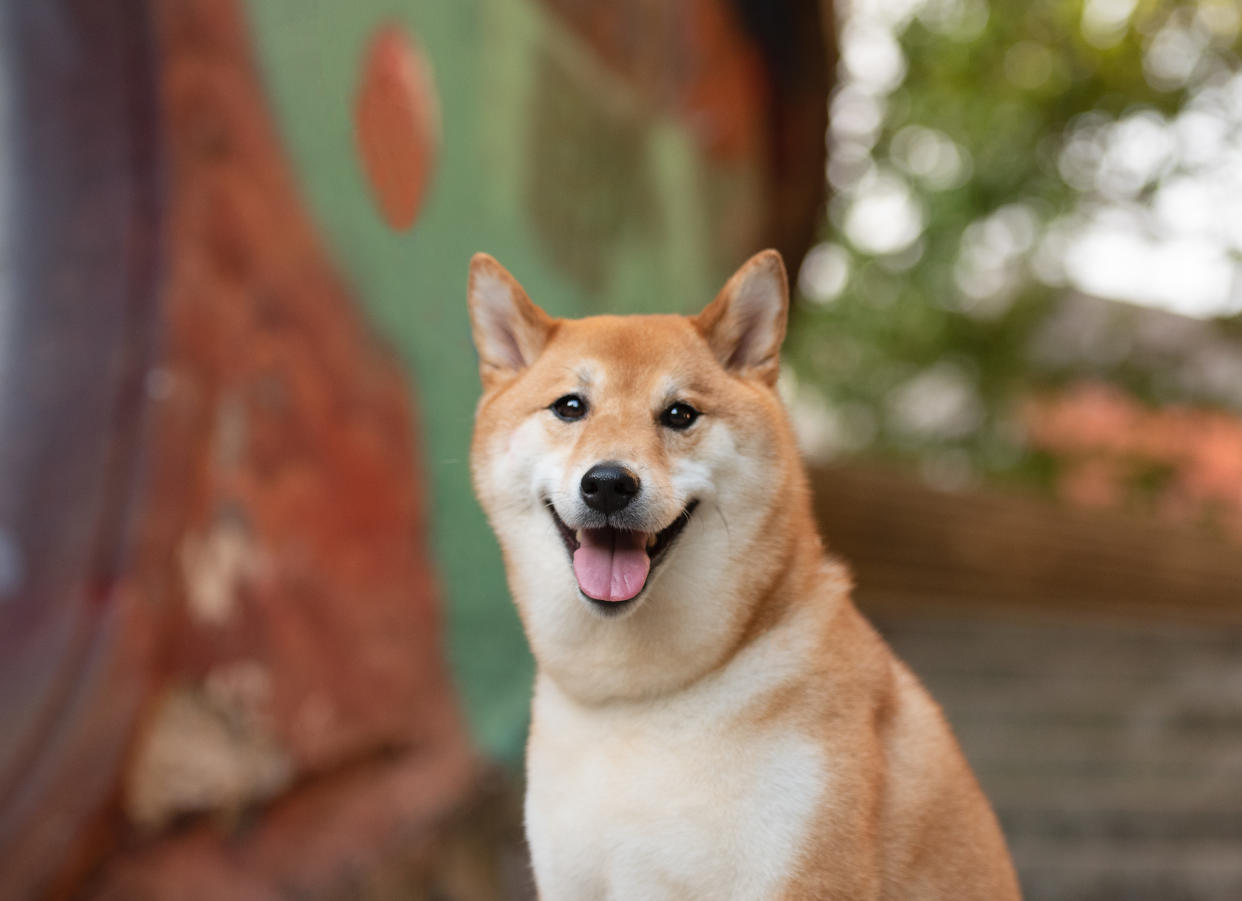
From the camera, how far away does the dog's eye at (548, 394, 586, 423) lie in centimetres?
136

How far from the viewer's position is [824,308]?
8648 mm

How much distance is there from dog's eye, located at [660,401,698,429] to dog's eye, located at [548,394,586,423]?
0.31 ft

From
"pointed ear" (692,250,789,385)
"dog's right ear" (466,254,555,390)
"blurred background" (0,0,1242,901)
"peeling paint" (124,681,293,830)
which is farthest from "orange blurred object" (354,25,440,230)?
"pointed ear" (692,250,789,385)

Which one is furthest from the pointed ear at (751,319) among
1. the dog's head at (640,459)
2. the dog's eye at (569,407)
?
the dog's eye at (569,407)

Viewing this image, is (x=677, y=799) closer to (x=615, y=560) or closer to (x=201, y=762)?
(x=615, y=560)

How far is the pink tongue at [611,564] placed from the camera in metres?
1.05

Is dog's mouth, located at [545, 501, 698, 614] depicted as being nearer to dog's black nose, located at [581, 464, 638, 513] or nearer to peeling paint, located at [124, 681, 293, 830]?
dog's black nose, located at [581, 464, 638, 513]

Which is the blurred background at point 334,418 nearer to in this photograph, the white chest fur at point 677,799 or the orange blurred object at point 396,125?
the orange blurred object at point 396,125

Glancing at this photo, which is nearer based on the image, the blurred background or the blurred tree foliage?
the blurred background

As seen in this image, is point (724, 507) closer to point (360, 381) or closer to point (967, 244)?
point (360, 381)

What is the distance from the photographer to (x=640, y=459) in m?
1.25

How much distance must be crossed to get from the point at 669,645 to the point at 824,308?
301 inches

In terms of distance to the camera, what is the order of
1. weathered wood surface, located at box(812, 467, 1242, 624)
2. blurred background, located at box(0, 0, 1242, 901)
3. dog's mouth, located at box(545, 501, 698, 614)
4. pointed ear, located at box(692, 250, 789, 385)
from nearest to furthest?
dog's mouth, located at box(545, 501, 698, 614)
pointed ear, located at box(692, 250, 789, 385)
blurred background, located at box(0, 0, 1242, 901)
weathered wood surface, located at box(812, 467, 1242, 624)

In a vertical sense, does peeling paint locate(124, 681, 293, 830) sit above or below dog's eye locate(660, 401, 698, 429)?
below
